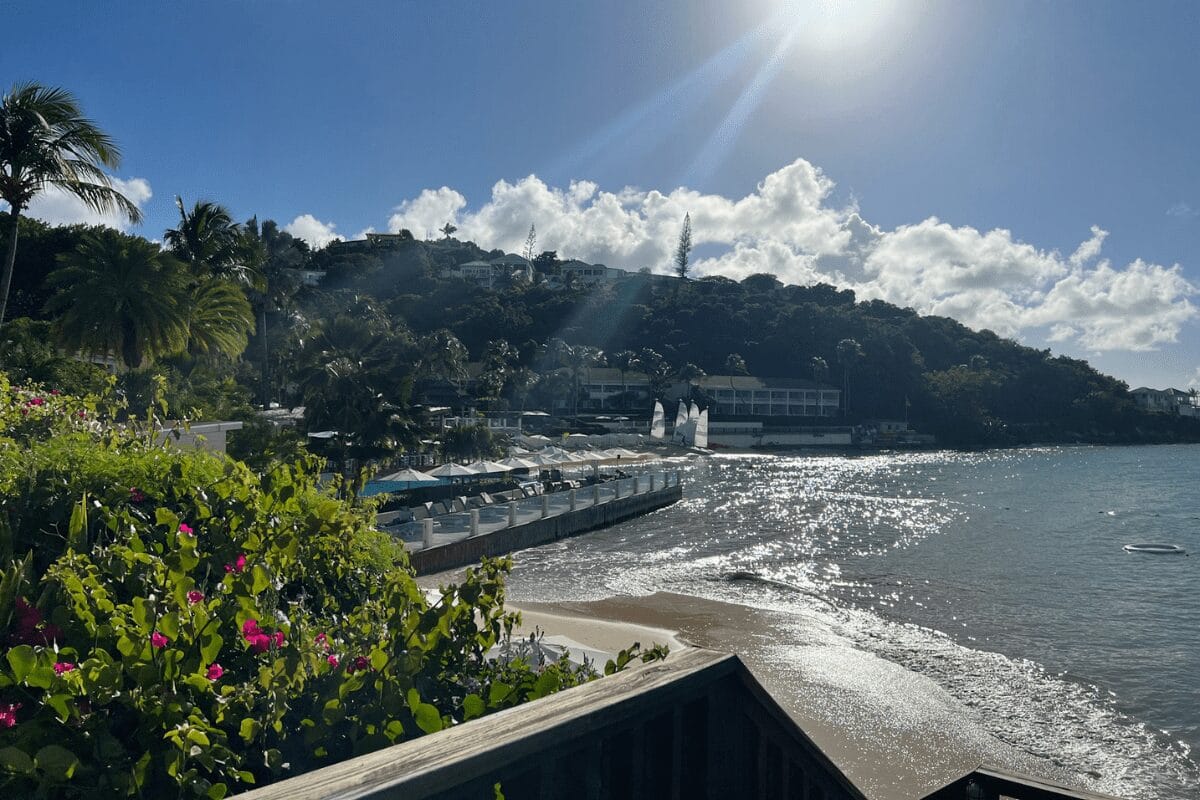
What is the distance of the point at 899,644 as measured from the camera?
666 inches

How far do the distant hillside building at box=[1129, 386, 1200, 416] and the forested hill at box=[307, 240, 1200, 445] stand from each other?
7.48m

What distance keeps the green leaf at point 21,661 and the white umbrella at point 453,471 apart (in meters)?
29.9

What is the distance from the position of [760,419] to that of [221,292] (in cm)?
8118

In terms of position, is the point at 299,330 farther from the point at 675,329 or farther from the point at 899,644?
the point at 675,329

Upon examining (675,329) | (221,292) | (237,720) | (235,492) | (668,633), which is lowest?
(668,633)

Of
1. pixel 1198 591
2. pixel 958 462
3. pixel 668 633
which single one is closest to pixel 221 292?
pixel 668 633

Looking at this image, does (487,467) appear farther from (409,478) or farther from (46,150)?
(46,150)

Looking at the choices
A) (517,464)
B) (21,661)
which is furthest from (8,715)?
(517,464)

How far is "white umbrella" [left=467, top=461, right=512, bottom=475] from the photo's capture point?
32.7m

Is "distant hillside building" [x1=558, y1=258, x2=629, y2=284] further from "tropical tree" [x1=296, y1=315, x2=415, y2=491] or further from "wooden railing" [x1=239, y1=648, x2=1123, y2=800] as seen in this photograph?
"wooden railing" [x1=239, y1=648, x2=1123, y2=800]

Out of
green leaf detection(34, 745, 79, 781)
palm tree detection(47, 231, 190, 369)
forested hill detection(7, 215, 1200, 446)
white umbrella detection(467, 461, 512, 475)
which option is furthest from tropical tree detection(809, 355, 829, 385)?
green leaf detection(34, 745, 79, 781)

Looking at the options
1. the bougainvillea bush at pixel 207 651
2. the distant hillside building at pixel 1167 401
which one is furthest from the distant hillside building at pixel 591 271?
the bougainvillea bush at pixel 207 651

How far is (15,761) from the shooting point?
5.54 feet

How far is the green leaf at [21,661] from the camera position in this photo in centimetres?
183
